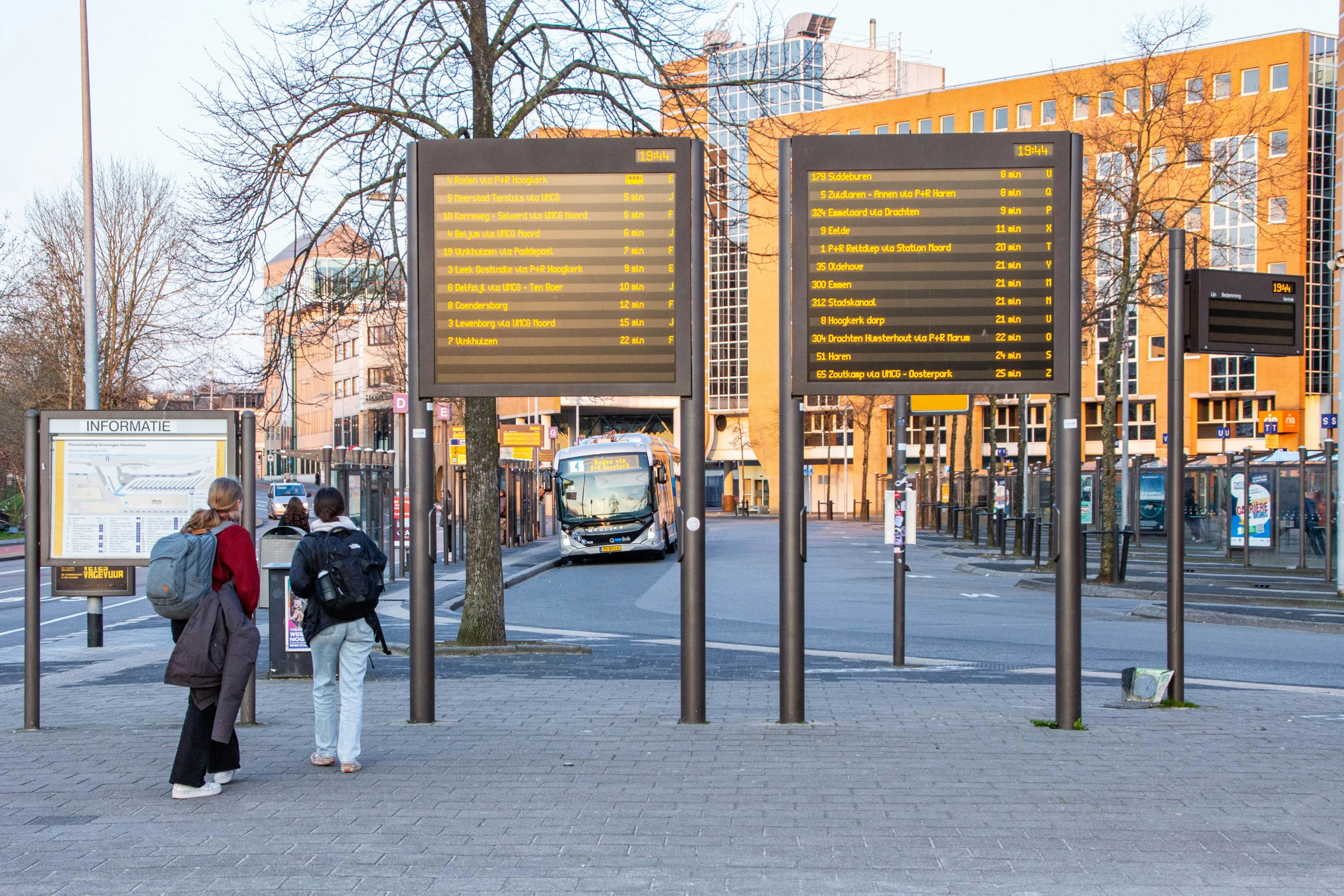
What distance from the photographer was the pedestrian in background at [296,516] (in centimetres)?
952

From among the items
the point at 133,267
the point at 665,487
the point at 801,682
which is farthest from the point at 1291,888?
the point at 133,267

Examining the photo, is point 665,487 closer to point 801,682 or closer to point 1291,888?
point 801,682

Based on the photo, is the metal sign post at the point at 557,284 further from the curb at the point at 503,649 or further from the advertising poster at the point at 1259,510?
the advertising poster at the point at 1259,510

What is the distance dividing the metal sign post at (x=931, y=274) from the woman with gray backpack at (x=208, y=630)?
3245 millimetres

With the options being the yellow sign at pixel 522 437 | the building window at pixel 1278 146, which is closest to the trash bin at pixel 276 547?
the yellow sign at pixel 522 437

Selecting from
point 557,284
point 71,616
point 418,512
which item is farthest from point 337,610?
point 71,616

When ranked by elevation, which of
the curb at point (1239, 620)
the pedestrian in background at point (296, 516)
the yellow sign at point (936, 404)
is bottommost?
the curb at point (1239, 620)

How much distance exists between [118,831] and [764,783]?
302cm

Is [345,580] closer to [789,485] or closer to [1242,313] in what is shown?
[789,485]

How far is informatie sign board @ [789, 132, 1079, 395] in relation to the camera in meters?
8.33

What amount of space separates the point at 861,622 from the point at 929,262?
10.2m

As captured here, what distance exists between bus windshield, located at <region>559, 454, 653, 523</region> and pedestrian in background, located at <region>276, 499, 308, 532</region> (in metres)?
23.4

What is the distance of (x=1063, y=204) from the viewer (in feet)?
27.6

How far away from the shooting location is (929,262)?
27.4ft
